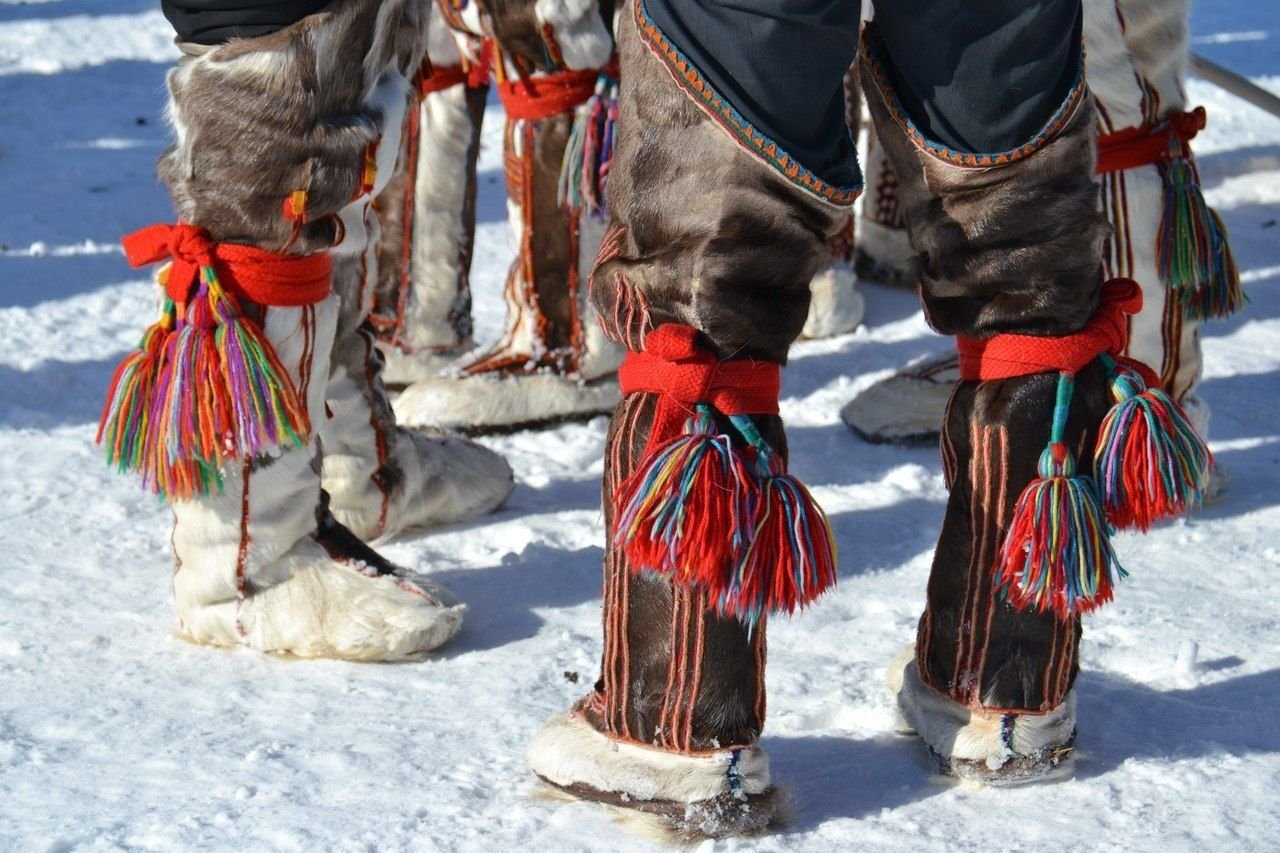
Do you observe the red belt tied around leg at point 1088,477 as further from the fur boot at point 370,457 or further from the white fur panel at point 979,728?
the fur boot at point 370,457

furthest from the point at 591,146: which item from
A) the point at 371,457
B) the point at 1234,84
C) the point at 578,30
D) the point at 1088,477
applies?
the point at 1234,84

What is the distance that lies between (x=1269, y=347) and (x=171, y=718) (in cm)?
237

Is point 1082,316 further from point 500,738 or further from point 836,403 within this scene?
point 836,403

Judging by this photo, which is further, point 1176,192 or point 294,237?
point 1176,192

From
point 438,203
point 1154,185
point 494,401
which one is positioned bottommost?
point 494,401

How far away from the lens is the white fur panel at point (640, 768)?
1.35 meters

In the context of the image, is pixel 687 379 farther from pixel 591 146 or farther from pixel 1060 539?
pixel 591 146

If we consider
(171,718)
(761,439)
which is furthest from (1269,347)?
(171,718)

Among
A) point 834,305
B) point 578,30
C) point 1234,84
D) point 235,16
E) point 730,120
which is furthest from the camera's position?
point 1234,84

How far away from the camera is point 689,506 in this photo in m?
1.26

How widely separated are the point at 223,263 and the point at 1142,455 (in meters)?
1.01

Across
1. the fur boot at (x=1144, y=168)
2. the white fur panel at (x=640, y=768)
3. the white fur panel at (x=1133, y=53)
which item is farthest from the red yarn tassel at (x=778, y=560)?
the white fur panel at (x=1133, y=53)

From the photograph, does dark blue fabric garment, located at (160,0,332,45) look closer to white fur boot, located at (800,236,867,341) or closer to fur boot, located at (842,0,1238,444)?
fur boot, located at (842,0,1238,444)

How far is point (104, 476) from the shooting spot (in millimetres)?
2342
